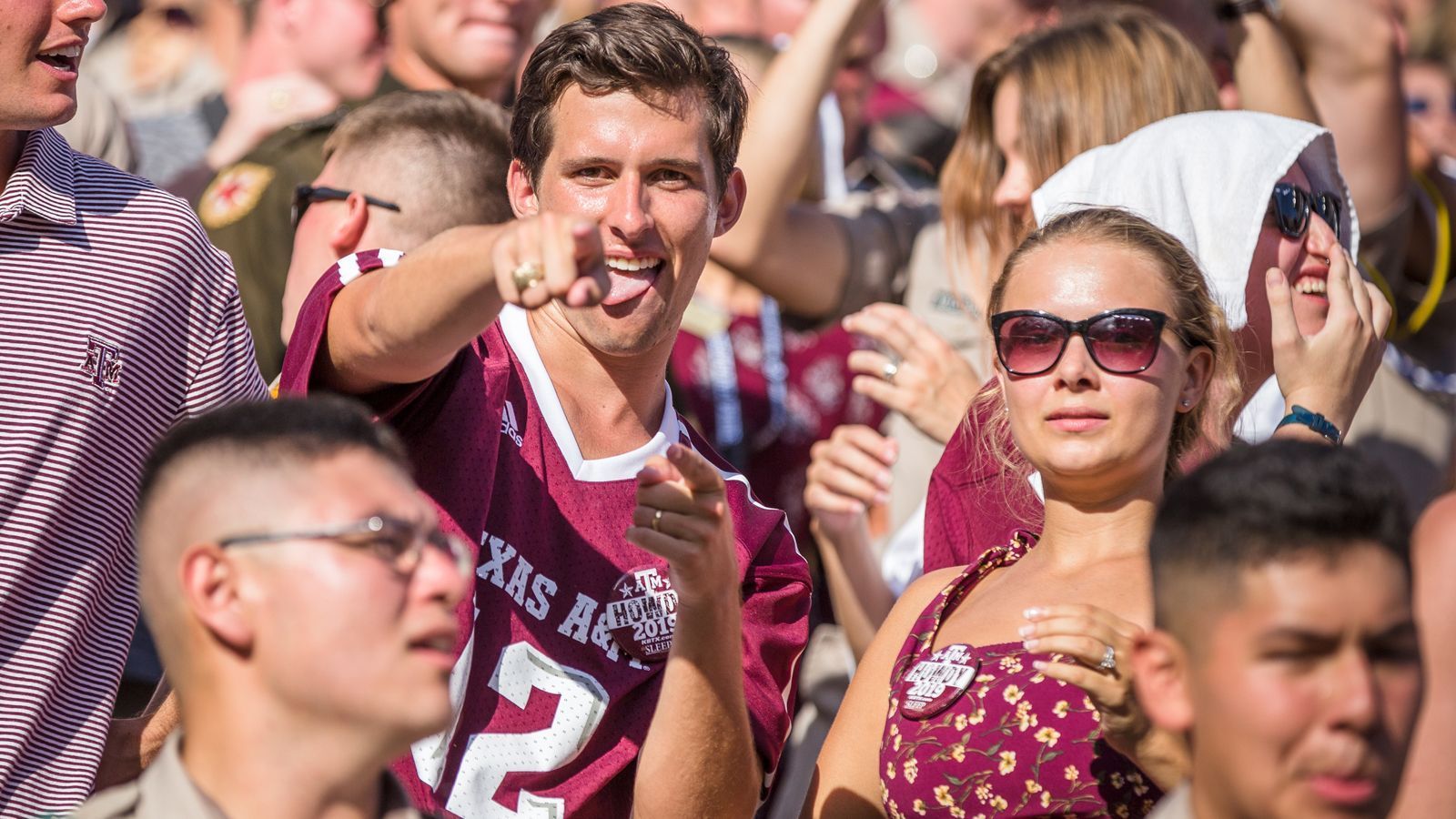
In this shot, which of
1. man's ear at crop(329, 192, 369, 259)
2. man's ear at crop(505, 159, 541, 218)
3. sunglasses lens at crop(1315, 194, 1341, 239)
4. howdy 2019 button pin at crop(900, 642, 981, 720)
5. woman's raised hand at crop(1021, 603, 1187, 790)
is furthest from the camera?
man's ear at crop(329, 192, 369, 259)

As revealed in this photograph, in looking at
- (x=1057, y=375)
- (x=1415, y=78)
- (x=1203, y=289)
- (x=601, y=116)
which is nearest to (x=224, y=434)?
(x=601, y=116)

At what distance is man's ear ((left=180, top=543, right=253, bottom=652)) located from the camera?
86.0 inches

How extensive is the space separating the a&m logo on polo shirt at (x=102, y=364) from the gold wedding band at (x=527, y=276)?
100 cm

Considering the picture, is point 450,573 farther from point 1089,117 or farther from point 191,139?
point 191,139

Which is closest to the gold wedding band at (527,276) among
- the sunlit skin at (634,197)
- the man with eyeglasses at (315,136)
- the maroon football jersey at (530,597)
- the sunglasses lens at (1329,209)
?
the maroon football jersey at (530,597)

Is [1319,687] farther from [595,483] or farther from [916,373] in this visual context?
[916,373]

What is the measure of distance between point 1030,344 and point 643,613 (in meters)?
0.83

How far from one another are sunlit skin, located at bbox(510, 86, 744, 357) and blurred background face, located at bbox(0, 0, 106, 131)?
83 cm

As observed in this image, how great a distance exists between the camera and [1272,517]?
6.98 feet

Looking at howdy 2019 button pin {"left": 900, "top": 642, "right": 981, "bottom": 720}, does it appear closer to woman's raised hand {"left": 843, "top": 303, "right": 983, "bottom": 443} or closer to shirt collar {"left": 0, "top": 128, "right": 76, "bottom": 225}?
woman's raised hand {"left": 843, "top": 303, "right": 983, "bottom": 443}

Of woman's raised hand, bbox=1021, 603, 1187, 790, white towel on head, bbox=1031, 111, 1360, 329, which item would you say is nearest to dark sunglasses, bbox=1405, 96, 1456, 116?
white towel on head, bbox=1031, 111, 1360, 329

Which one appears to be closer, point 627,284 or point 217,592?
point 217,592

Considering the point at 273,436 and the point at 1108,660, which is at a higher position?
the point at 1108,660

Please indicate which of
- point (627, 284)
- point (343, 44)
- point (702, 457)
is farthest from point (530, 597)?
point (343, 44)
